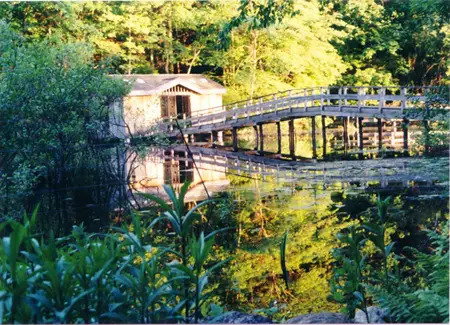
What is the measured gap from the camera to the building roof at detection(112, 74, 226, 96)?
62.8 feet

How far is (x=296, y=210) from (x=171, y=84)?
12.1m

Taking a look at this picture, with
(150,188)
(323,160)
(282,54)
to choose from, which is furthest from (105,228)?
(282,54)

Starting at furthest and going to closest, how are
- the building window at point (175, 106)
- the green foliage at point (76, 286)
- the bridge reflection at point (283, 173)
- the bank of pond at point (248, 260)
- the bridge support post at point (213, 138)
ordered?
the building window at point (175, 106) → the bridge support post at point (213, 138) → the bridge reflection at point (283, 173) → the bank of pond at point (248, 260) → the green foliage at point (76, 286)

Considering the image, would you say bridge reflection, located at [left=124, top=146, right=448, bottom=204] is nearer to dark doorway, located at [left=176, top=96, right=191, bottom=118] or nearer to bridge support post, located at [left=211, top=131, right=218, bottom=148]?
bridge support post, located at [left=211, top=131, right=218, bottom=148]

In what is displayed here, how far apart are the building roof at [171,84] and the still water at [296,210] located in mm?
4822

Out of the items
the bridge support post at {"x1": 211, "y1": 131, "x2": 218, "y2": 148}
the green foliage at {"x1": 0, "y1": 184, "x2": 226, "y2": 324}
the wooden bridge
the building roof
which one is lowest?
the green foliage at {"x1": 0, "y1": 184, "x2": 226, "y2": 324}

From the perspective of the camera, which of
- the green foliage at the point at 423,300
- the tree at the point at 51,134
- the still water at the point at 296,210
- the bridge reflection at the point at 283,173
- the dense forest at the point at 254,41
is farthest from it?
the dense forest at the point at 254,41

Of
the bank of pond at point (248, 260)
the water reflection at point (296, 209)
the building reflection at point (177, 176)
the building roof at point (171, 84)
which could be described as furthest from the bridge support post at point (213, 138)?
the bank of pond at point (248, 260)

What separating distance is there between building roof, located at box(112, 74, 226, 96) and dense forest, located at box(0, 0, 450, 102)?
1.36 ft

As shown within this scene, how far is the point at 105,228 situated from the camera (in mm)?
8094

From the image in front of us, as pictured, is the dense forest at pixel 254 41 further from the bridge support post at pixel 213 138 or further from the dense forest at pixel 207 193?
the bridge support post at pixel 213 138

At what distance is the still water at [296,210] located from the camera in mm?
5488

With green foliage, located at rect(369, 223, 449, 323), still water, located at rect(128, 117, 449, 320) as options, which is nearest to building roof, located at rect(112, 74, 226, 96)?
still water, located at rect(128, 117, 449, 320)

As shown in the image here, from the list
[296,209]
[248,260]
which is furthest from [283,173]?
[248,260]
